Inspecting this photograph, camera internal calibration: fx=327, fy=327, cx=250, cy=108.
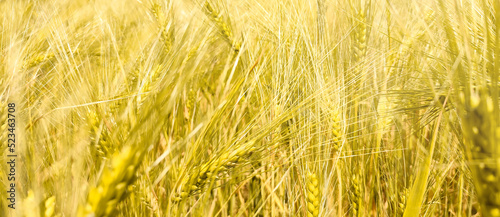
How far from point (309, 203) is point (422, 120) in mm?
238

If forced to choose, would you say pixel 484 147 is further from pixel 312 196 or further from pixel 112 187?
pixel 112 187

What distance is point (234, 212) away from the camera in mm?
752

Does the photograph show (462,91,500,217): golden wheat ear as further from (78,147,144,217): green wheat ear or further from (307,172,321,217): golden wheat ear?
(78,147,144,217): green wheat ear

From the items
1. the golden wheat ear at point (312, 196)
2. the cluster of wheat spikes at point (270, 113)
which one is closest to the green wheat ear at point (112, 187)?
the cluster of wheat spikes at point (270, 113)

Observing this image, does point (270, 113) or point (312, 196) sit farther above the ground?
point (270, 113)

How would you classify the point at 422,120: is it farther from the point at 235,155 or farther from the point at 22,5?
the point at 22,5

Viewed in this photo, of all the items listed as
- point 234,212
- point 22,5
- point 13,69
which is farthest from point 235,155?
point 22,5

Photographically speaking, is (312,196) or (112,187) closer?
(112,187)

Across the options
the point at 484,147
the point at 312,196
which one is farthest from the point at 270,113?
the point at 484,147

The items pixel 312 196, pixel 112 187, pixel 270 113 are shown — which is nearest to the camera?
pixel 112 187

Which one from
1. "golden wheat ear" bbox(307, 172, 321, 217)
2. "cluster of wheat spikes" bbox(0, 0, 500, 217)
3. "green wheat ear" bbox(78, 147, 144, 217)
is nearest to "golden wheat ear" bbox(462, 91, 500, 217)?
"cluster of wheat spikes" bbox(0, 0, 500, 217)

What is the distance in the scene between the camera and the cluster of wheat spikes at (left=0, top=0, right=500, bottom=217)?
0.36 metres

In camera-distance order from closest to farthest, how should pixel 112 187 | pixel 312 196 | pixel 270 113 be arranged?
pixel 112 187
pixel 312 196
pixel 270 113

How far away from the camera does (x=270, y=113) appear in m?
0.66
